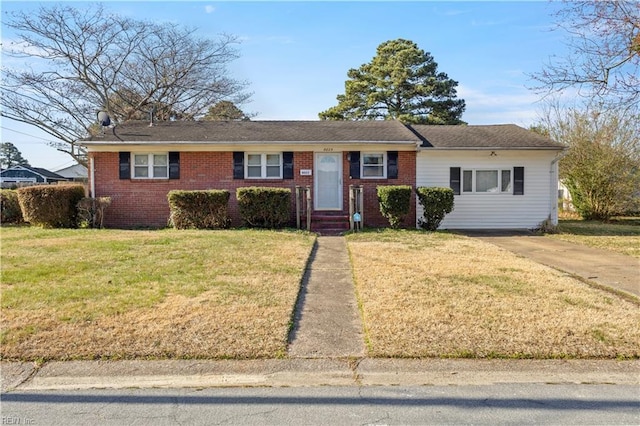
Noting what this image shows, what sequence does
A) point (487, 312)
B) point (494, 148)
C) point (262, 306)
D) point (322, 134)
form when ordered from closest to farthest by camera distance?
point (487, 312), point (262, 306), point (494, 148), point (322, 134)

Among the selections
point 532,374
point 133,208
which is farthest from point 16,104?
point 532,374

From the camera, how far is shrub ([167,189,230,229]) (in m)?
12.8

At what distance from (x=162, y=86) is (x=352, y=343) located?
25293 mm

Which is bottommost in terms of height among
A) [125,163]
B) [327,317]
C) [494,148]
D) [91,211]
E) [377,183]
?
[327,317]

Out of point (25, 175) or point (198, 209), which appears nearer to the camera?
point (198, 209)

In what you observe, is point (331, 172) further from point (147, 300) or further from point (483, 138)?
point (147, 300)

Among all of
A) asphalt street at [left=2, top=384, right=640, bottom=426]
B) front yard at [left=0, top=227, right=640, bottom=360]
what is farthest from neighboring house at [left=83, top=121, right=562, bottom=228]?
asphalt street at [left=2, top=384, right=640, bottom=426]

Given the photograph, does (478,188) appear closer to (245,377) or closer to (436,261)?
(436,261)

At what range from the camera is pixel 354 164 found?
14.2m

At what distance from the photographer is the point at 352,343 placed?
411 cm

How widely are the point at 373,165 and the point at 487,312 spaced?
1000 centimetres

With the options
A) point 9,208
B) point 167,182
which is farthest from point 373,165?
point 9,208

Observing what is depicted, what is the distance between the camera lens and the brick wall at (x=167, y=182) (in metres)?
14.4

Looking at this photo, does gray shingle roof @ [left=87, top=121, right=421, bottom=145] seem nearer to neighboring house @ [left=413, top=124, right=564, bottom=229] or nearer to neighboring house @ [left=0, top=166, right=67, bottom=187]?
neighboring house @ [left=413, top=124, right=564, bottom=229]
